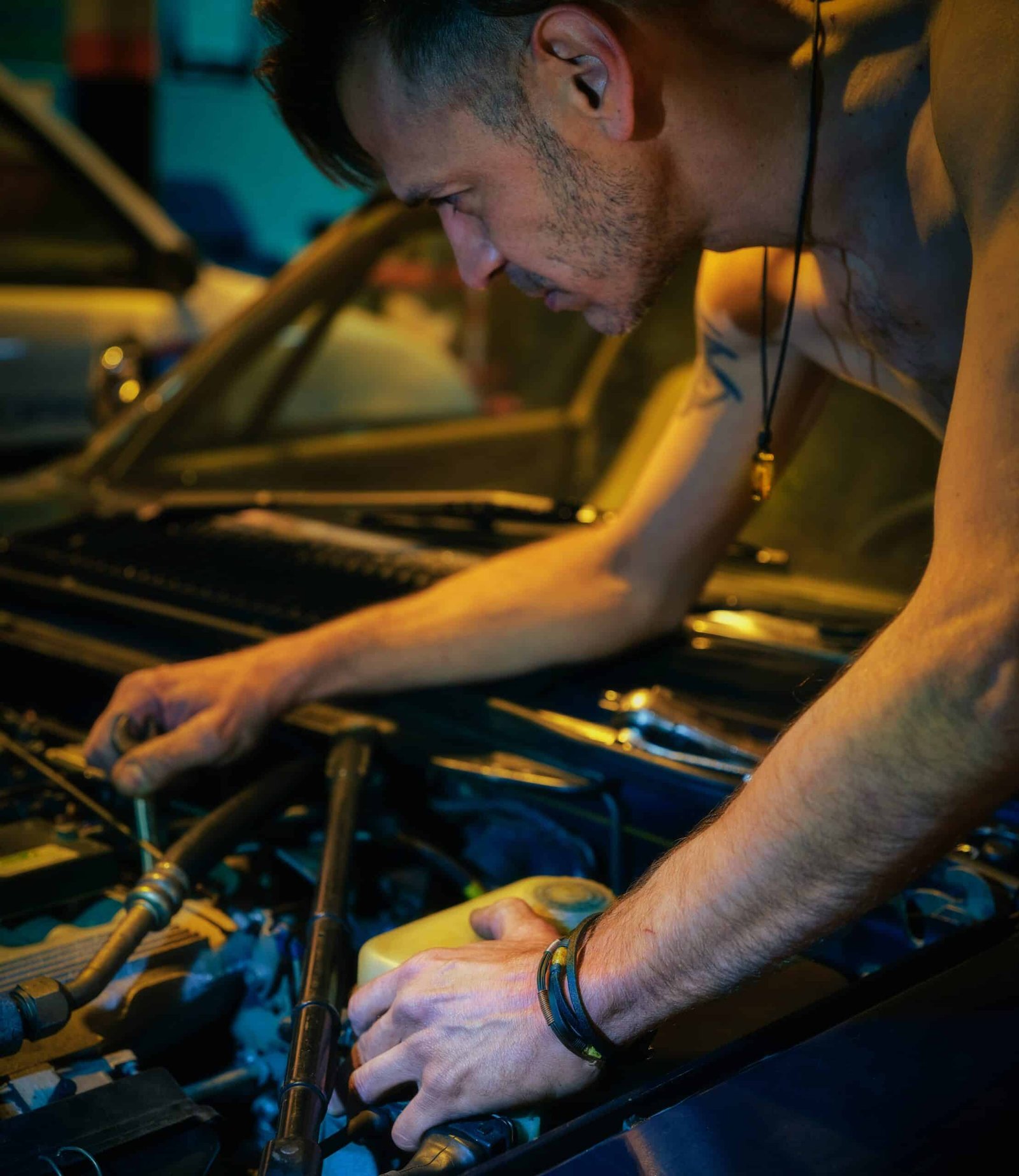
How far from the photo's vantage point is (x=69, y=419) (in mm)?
4785

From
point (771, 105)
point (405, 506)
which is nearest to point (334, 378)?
point (405, 506)

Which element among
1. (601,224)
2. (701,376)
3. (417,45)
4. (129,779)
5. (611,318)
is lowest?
(129,779)

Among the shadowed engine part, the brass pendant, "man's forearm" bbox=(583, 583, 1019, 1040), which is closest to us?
"man's forearm" bbox=(583, 583, 1019, 1040)

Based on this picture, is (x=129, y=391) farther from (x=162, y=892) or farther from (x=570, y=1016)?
(x=570, y=1016)

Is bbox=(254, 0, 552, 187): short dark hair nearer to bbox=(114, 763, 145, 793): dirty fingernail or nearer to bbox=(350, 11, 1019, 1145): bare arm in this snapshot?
bbox=(350, 11, 1019, 1145): bare arm

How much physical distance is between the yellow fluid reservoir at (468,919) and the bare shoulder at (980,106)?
0.67 meters

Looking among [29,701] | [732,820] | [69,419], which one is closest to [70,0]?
[69,419]

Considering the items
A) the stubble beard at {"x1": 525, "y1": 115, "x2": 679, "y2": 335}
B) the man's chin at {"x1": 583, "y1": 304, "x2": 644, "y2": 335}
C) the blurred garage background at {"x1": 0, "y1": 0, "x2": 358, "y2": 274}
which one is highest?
the stubble beard at {"x1": 525, "y1": 115, "x2": 679, "y2": 335}

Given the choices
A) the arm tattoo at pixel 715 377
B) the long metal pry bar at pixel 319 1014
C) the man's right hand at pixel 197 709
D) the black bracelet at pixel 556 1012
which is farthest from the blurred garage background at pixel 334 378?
the black bracelet at pixel 556 1012

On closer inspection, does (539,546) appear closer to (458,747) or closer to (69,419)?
(458,747)

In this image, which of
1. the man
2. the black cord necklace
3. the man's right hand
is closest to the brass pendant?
the black cord necklace

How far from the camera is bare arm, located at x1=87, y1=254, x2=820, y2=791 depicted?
5.27 ft

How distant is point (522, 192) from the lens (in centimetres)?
130

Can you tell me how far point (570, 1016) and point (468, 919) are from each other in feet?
0.68
